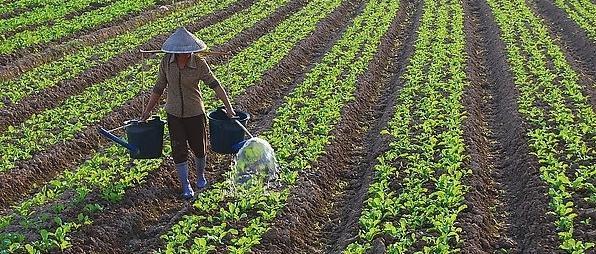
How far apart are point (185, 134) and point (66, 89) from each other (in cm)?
684

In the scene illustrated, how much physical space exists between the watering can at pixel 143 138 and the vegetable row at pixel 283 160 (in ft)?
2.62

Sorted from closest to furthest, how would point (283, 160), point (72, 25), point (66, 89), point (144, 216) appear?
point (144, 216) < point (283, 160) < point (66, 89) < point (72, 25)

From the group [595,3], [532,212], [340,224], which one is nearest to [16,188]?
[340,224]

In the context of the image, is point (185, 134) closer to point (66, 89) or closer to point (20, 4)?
point (66, 89)

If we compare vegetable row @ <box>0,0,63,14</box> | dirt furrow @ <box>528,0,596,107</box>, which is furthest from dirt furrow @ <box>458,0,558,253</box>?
vegetable row @ <box>0,0,63,14</box>

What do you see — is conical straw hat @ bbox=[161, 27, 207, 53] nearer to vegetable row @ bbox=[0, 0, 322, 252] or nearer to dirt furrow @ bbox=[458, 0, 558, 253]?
vegetable row @ bbox=[0, 0, 322, 252]

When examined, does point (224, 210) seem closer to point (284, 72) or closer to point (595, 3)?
point (284, 72)

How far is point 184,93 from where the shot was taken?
8.78 metres

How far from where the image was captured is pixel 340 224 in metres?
8.82

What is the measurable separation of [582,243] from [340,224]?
8.63 feet

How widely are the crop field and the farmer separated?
0.61 metres

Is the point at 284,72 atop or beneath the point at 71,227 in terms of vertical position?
beneath

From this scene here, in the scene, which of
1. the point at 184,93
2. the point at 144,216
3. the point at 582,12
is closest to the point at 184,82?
the point at 184,93

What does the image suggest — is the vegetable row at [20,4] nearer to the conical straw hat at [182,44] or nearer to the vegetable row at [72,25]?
the vegetable row at [72,25]
